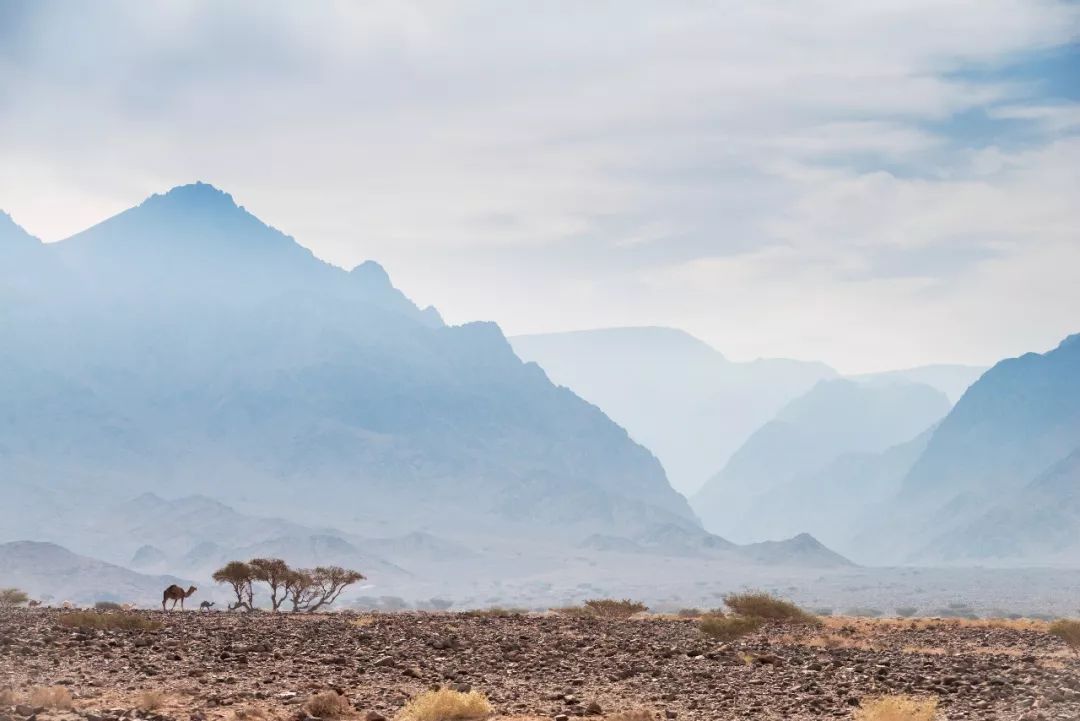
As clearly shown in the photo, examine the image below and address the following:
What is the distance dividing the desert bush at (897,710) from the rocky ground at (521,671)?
0.51 m

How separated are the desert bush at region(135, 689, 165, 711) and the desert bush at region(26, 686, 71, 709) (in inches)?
45.6

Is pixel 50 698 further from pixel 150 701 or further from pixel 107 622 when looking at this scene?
pixel 107 622

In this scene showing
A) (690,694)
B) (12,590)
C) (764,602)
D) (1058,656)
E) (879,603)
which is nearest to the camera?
(690,694)

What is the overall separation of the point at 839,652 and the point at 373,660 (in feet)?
39.1

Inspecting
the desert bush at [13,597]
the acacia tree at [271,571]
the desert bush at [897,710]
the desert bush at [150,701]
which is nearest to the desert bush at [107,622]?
the desert bush at [150,701]

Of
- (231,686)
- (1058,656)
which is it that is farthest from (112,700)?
(1058,656)

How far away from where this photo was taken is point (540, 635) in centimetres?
3722

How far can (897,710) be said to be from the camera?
19531 millimetres

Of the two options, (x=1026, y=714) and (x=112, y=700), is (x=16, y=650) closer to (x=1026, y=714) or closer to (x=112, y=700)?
(x=112, y=700)

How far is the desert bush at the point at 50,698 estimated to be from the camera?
20.6 metres

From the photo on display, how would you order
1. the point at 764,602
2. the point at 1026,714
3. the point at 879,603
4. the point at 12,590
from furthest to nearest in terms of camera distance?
the point at 879,603 → the point at 12,590 → the point at 764,602 → the point at 1026,714

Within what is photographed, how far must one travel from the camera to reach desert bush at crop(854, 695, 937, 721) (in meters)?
19.4

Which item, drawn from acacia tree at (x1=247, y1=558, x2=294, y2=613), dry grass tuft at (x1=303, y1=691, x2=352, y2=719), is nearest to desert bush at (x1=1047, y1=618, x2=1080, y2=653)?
dry grass tuft at (x1=303, y1=691, x2=352, y2=719)

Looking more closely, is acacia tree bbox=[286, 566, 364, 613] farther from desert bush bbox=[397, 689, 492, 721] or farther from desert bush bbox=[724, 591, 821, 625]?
desert bush bbox=[397, 689, 492, 721]
